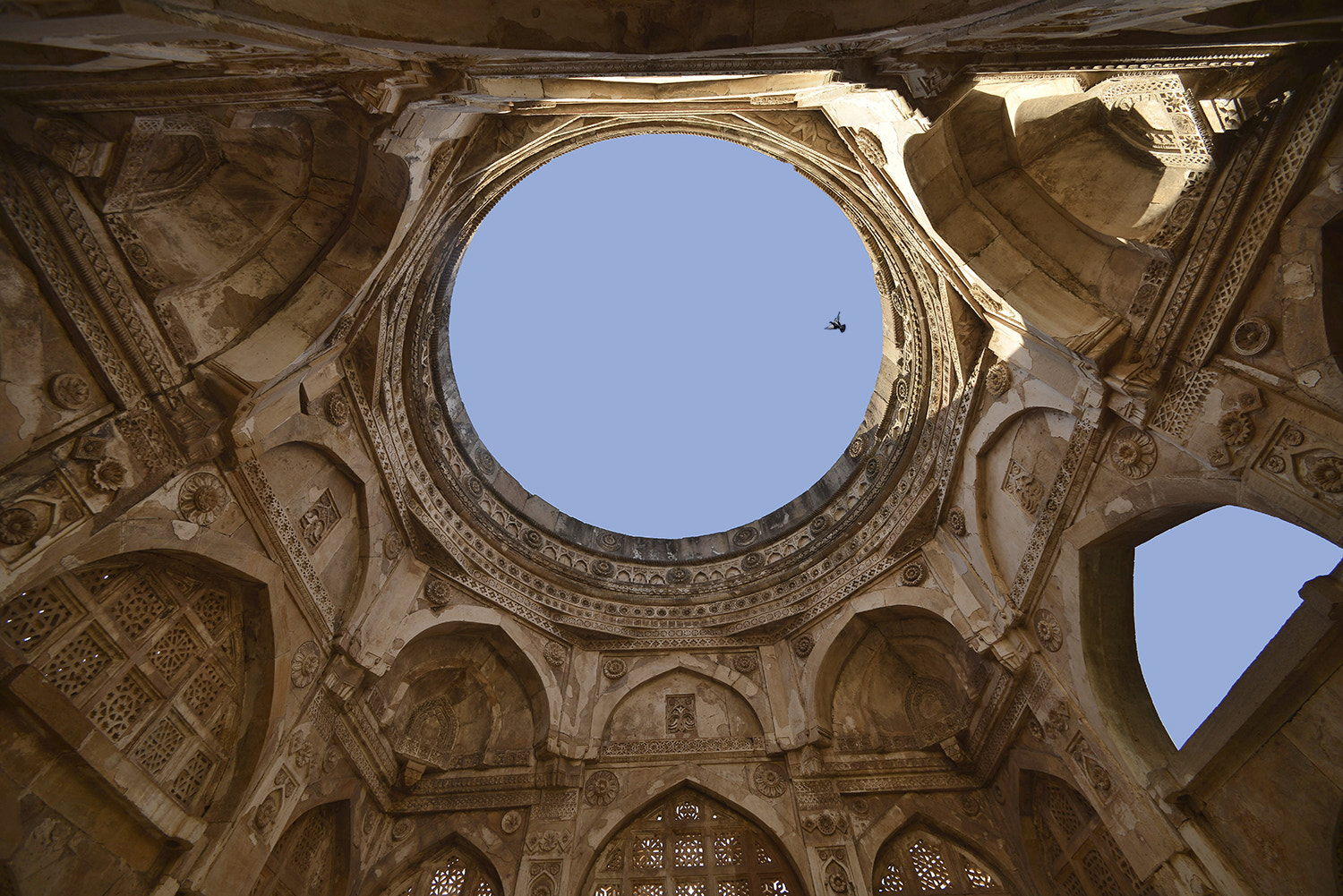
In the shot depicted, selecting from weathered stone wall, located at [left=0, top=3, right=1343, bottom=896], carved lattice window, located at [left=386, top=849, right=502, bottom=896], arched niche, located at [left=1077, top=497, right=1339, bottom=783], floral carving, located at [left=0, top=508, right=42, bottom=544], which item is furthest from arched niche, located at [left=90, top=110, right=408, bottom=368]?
arched niche, located at [left=1077, top=497, right=1339, bottom=783]

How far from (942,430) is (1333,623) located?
4.97 metres

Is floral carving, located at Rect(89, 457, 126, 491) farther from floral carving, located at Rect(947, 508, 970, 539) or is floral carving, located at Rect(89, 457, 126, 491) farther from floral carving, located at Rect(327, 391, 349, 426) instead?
floral carving, located at Rect(947, 508, 970, 539)

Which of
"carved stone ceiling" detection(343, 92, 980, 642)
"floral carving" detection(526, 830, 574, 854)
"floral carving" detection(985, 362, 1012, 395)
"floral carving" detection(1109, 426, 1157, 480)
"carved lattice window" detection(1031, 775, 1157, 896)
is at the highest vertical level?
"carved stone ceiling" detection(343, 92, 980, 642)

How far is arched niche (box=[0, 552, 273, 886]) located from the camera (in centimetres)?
470

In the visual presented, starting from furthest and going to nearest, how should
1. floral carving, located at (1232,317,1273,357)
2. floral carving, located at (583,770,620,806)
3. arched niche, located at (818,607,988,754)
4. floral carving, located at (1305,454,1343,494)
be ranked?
arched niche, located at (818,607,988,754) < floral carving, located at (583,770,620,806) < floral carving, located at (1232,317,1273,357) < floral carving, located at (1305,454,1343,494)

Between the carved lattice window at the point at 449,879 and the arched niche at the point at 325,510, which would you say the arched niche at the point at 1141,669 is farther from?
the arched niche at the point at 325,510

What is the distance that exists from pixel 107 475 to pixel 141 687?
2064mm

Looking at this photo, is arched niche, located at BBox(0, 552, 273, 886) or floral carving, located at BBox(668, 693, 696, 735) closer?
arched niche, located at BBox(0, 552, 273, 886)

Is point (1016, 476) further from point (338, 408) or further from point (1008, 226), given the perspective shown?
point (338, 408)

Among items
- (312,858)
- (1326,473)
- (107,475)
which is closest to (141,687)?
(107,475)

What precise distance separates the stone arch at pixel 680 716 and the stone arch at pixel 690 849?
30.3 inches

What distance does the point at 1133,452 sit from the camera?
5.83 meters

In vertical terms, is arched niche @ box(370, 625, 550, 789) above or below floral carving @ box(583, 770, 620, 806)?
above

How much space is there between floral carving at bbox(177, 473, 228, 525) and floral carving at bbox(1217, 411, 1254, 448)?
857 centimetres
